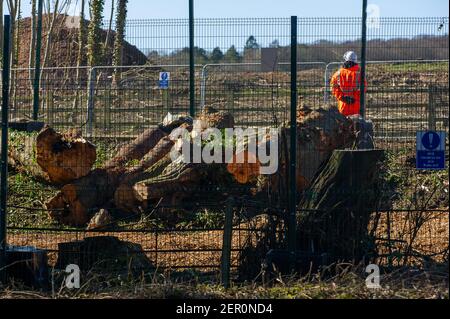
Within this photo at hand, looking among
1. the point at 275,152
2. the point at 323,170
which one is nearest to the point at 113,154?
the point at 275,152

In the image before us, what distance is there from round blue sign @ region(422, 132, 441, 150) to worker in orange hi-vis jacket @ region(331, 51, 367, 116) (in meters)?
1.91

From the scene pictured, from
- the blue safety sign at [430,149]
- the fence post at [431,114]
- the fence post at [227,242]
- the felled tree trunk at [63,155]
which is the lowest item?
the fence post at [227,242]

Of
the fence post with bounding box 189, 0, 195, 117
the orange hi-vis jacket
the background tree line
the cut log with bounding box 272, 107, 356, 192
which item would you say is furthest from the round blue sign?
the fence post with bounding box 189, 0, 195, 117

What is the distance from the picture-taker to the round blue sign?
28.6 ft

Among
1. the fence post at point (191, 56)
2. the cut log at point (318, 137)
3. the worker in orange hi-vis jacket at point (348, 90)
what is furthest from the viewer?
the fence post at point (191, 56)

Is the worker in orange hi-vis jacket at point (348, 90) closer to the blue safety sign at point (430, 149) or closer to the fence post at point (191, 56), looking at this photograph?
the blue safety sign at point (430, 149)

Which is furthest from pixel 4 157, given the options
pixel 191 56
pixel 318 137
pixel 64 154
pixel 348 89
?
pixel 191 56

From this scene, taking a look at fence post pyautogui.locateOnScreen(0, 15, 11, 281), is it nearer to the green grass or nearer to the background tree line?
the green grass

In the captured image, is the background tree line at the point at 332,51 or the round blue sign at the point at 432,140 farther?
the background tree line at the point at 332,51

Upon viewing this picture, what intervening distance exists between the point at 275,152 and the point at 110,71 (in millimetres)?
9807

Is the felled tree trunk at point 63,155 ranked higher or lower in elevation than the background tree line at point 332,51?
lower

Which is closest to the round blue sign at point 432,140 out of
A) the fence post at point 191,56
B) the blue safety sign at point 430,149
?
the blue safety sign at point 430,149

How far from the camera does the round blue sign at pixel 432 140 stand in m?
8.71

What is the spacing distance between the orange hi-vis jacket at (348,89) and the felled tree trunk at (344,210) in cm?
157
